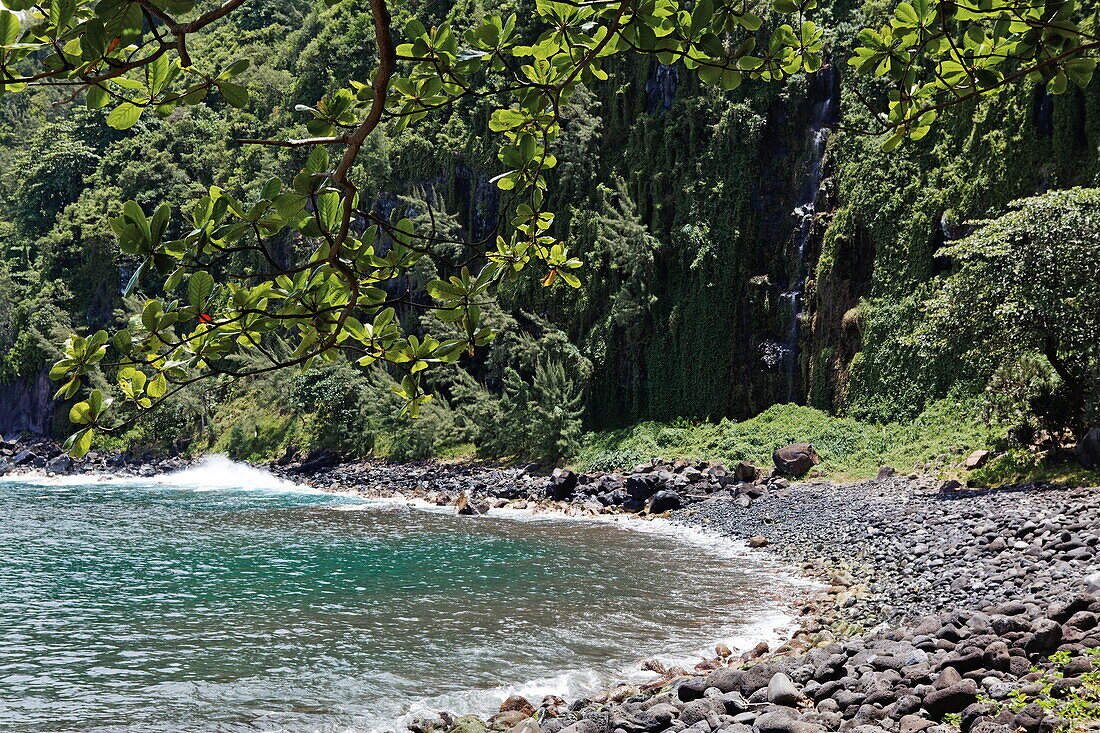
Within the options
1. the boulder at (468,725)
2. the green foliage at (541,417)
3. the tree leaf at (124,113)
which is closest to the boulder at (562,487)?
the green foliage at (541,417)

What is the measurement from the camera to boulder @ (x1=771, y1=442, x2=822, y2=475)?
20.3 meters

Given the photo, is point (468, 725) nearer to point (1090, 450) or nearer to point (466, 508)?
point (1090, 450)

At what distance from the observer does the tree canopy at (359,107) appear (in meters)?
1.84

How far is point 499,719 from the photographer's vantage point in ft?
22.3

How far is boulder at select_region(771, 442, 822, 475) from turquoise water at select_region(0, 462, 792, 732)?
17.7 ft

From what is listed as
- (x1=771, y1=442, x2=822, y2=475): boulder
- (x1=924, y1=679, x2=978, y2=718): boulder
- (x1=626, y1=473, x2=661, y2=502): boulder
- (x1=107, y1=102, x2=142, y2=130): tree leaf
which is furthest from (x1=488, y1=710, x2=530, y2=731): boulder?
(x1=771, y1=442, x2=822, y2=475): boulder

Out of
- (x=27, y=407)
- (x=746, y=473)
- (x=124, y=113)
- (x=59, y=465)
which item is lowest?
(x=59, y=465)

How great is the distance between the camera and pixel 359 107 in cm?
247

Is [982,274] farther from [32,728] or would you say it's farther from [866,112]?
[32,728]

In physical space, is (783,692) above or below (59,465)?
above

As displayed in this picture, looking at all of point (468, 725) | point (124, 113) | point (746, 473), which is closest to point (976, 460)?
point (746, 473)

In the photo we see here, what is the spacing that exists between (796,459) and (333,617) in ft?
44.1

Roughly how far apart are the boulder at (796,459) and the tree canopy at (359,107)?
18.3 m

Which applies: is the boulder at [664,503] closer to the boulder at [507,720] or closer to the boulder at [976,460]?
the boulder at [976,460]
